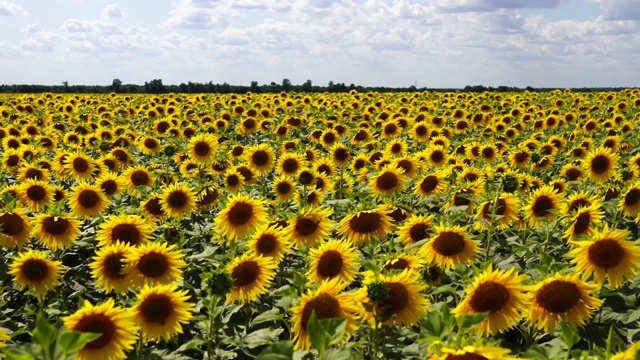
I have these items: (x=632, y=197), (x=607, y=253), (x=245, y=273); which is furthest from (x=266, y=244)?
(x=632, y=197)

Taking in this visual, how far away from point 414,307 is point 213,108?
18.4 metres

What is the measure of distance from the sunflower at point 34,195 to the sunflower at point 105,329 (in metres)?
4.48

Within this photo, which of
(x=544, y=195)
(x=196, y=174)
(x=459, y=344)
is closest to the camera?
(x=459, y=344)

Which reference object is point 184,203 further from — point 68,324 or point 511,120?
point 511,120

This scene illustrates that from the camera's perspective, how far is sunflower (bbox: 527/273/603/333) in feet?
11.7

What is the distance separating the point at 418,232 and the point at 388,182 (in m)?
2.19

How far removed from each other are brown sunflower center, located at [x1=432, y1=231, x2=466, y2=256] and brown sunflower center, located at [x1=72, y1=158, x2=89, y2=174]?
20.6 ft

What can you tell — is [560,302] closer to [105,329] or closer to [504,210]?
[105,329]

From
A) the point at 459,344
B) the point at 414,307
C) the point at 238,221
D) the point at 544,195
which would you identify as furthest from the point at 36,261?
the point at 544,195

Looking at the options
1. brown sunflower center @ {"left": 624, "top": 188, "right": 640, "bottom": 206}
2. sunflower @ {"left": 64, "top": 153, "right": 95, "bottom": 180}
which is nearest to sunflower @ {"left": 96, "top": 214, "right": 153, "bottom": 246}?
sunflower @ {"left": 64, "top": 153, "right": 95, "bottom": 180}

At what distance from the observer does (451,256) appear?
4.75 m

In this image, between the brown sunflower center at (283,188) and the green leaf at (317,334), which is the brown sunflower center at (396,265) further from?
the brown sunflower center at (283,188)

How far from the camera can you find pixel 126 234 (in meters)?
5.17

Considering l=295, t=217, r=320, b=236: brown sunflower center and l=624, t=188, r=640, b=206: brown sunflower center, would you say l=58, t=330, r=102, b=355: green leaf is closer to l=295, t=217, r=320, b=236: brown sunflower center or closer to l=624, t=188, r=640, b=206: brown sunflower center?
l=295, t=217, r=320, b=236: brown sunflower center
